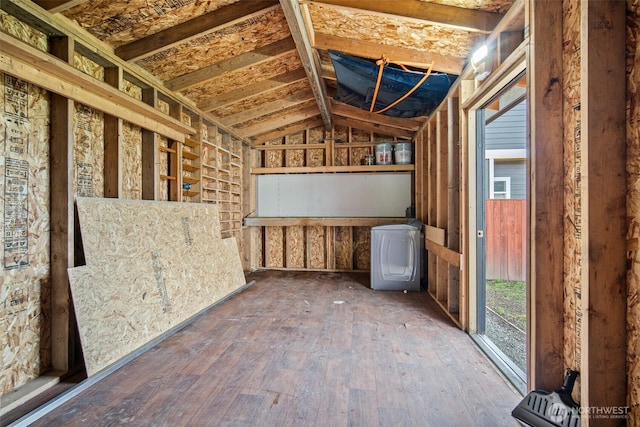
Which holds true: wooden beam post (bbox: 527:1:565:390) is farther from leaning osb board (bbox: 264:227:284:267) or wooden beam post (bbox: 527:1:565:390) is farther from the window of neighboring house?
the window of neighboring house

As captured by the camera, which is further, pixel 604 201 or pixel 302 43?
pixel 302 43

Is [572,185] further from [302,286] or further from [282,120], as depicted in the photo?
[282,120]

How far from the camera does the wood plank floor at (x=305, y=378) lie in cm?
151

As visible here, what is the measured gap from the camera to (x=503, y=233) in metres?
4.71

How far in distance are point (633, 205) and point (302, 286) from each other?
11.9 ft

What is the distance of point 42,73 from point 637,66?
3218mm

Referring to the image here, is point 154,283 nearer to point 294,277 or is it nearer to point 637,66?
point 294,277

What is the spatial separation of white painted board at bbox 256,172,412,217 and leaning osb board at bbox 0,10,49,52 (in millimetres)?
3568

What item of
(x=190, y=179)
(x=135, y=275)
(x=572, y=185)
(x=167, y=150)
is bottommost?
(x=135, y=275)

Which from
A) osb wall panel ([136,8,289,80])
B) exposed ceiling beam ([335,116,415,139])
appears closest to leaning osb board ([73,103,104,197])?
osb wall panel ([136,8,289,80])

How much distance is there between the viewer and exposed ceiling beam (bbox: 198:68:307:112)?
3530 mm

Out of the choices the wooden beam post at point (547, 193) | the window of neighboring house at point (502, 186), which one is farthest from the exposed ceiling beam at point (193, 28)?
the window of neighboring house at point (502, 186)

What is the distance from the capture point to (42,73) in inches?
70.4

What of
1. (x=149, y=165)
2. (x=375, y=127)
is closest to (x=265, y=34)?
(x=149, y=165)
